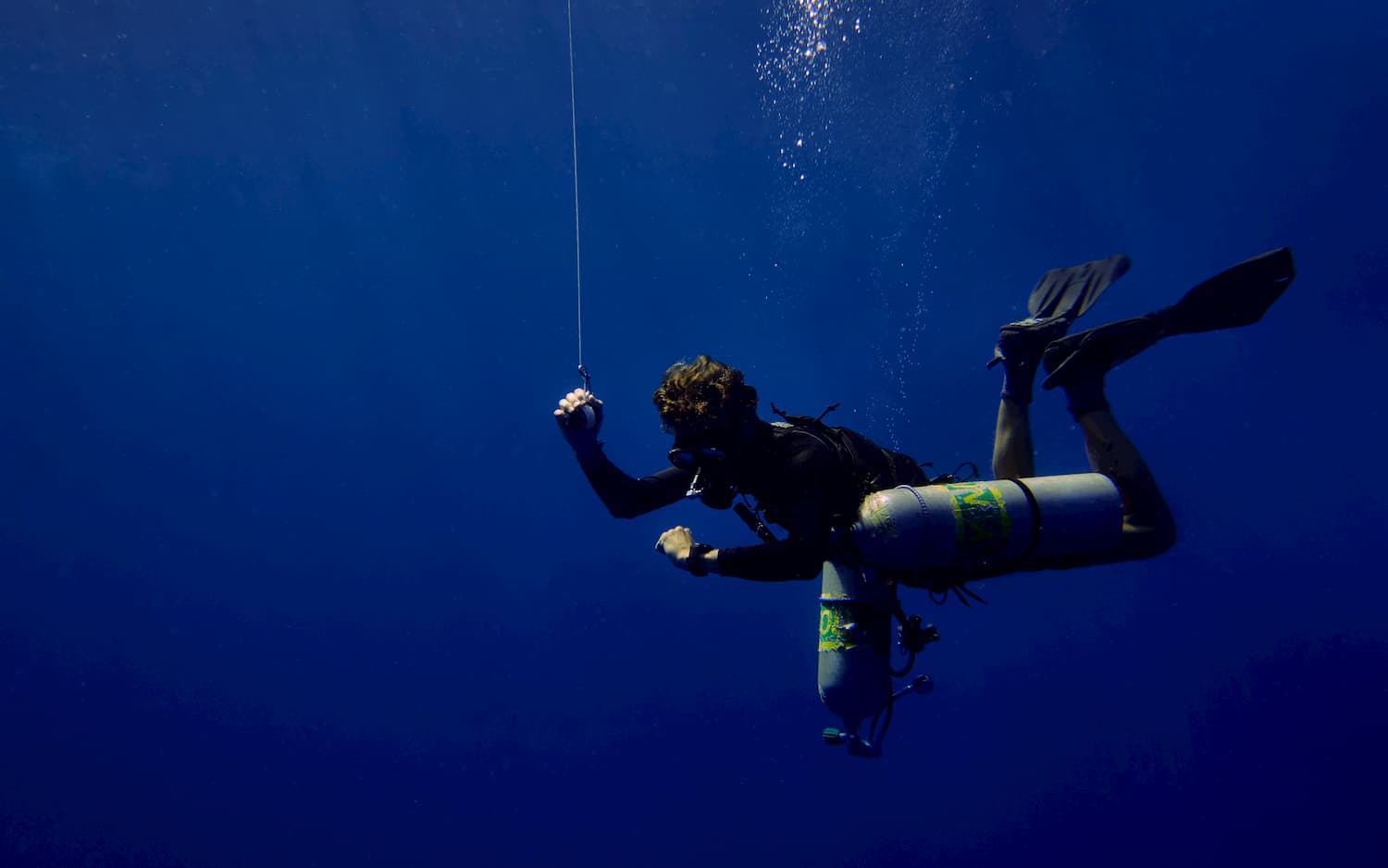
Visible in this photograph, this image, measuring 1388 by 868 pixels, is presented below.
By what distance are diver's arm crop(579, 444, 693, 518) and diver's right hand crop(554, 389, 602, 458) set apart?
0.22ft

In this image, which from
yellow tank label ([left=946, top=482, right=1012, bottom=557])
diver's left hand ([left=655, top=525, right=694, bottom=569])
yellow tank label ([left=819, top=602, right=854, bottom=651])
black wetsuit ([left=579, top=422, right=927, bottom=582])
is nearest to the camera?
black wetsuit ([left=579, top=422, right=927, bottom=582])

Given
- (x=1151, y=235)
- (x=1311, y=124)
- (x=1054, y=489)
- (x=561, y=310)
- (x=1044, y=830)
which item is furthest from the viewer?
(x=561, y=310)

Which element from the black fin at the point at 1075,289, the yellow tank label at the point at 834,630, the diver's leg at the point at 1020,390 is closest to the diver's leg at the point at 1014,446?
the diver's leg at the point at 1020,390

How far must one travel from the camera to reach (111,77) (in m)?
22.4

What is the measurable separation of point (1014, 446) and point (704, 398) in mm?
2353

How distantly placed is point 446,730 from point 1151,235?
61739 millimetres

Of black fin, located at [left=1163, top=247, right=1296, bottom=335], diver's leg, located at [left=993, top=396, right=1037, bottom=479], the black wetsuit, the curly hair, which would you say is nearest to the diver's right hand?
the curly hair

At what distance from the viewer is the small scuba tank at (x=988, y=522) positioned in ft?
10.3

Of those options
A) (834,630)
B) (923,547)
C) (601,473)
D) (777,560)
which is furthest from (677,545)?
(923,547)

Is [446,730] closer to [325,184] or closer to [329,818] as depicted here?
[329,818]

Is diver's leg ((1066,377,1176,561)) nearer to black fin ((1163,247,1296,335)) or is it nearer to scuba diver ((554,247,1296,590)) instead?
scuba diver ((554,247,1296,590))

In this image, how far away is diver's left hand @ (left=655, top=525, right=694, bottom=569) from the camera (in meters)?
3.63

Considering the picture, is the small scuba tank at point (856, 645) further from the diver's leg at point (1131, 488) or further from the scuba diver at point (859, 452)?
the diver's leg at point (1131, 488)

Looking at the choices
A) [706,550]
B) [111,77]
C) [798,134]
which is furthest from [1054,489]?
[111,77]
